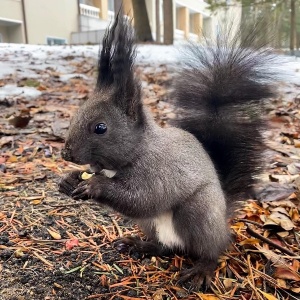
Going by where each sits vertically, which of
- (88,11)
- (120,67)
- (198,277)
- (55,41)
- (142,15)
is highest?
(88,11)

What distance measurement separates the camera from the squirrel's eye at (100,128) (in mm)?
1071

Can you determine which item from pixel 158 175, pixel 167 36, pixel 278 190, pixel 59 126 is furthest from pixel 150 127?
pixel 167 36

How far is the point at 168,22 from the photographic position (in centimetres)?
789

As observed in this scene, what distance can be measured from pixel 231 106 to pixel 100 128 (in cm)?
43

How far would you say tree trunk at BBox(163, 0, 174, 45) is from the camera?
307 inches

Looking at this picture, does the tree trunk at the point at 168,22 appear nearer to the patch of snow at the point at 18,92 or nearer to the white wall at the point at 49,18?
the white wall at the point at 49,18

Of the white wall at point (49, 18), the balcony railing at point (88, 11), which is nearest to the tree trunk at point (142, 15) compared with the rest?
the balcony railing at point (88, 11)

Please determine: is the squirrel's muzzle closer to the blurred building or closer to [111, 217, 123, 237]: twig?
[111, 217, 123, 237]: twig

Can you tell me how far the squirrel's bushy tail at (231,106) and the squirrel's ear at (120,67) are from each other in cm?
24

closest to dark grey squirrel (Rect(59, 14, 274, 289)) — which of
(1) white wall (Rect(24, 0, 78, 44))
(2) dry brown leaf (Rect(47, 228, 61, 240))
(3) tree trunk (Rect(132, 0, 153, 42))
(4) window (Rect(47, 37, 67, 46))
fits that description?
(2) dry brown leaf (Rect(47, 228, 61, 240))

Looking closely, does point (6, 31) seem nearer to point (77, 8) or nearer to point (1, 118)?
point (77, 8)

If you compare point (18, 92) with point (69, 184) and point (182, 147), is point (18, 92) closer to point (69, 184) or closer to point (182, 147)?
point (69, 184)

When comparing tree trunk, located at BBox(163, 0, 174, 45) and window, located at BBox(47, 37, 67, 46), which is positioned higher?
tree trunk, located at BBox(163, 0, 174, 45)

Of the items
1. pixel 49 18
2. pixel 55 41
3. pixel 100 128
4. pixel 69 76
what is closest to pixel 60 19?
pixel 55 41
